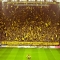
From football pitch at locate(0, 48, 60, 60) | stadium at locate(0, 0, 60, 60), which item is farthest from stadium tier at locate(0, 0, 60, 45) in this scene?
football pitch at locate(0, 48, 60, 60)

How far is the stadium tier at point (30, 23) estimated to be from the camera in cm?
1670

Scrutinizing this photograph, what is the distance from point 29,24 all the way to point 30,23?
0.45 ft

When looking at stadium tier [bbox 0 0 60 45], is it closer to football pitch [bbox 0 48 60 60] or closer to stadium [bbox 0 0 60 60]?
stadium [bbox 0 0 60 60]

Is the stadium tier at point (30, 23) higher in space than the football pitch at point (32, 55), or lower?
higher

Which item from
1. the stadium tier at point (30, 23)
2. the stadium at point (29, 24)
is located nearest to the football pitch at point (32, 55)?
the stadium at point (29, 24)

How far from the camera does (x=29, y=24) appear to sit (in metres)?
16.9

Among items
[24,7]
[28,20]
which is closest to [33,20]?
[28,20]

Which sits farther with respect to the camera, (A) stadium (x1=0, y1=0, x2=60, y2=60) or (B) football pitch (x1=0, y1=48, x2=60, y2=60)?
(A) stadium (x1=0, y1=0, x2=60, y2=60)

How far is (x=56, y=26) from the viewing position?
16844 mm

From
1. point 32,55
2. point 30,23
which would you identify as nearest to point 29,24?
point 30,23

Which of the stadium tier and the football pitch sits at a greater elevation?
the stadium tier

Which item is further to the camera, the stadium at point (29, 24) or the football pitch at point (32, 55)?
the stadium at point (29, 24)

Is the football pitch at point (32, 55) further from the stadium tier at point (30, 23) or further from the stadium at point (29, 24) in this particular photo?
the stadium tier at point (30, 23)

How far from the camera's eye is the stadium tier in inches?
658
